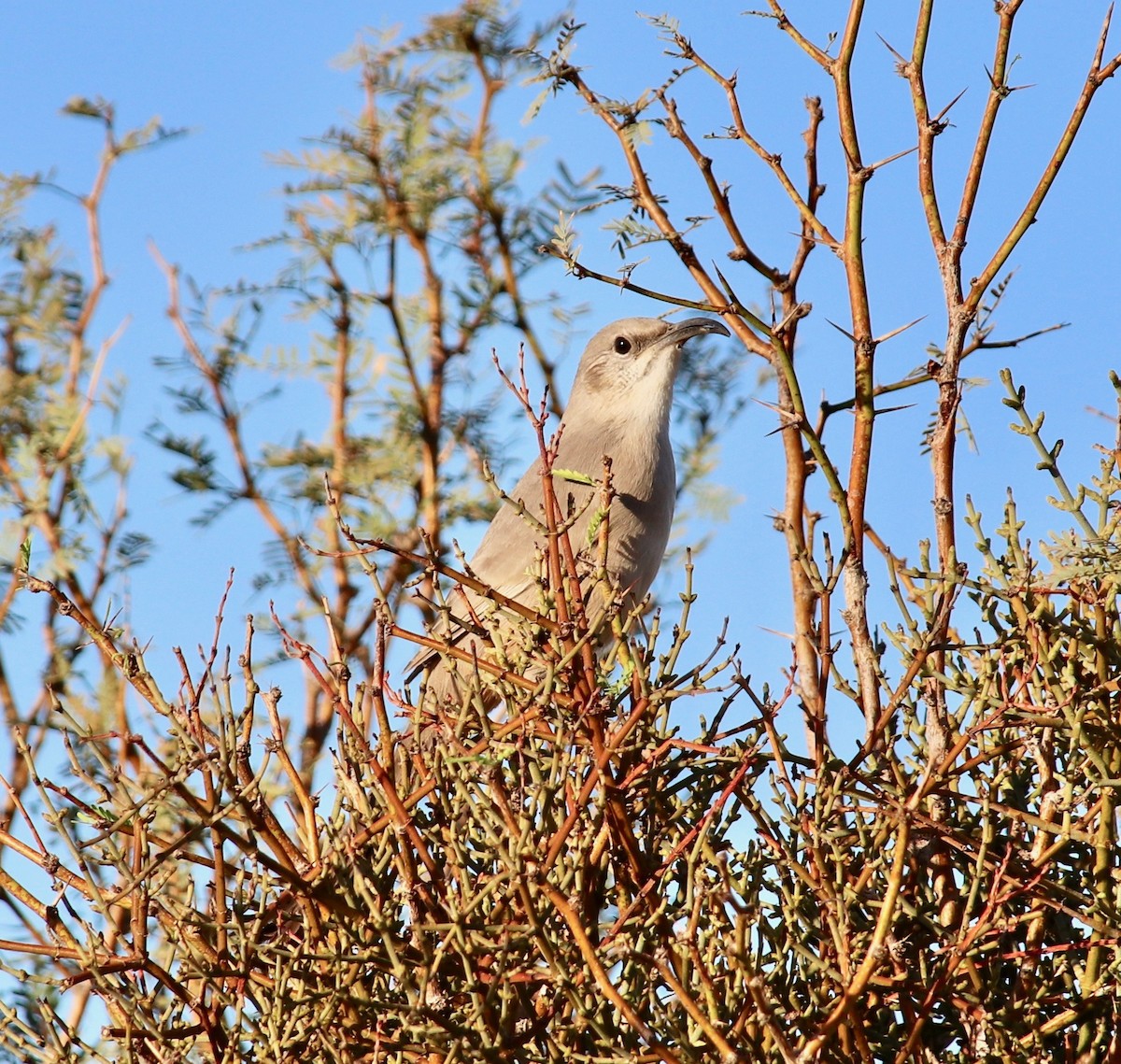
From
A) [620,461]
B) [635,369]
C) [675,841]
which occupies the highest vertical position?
[635,369]

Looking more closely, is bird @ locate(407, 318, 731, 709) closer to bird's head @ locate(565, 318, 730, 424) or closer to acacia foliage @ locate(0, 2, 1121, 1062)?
bird's head @ locate(565, 318, 730, 424)

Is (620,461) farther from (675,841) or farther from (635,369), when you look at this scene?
(675,841)

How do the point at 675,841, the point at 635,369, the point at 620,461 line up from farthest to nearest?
the point at 635,369
the point at 620,461
the point at 675,841

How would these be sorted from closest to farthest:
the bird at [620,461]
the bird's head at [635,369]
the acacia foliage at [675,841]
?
the acacia foliage at [675,841], the bird at [620,461], the bird's head at [635,369]

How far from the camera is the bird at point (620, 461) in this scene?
3.96m

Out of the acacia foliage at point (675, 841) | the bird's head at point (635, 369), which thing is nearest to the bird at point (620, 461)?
the bird's head at point (635, 369)

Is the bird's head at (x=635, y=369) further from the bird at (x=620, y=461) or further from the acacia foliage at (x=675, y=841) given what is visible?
the acacia foliage at (x=675, y=841)

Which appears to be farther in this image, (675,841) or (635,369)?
(635,369)

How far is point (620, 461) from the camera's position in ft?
14.4

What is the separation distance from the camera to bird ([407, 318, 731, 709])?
3965 millimetres

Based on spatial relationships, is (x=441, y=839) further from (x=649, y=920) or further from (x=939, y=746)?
(x=939, y=746)

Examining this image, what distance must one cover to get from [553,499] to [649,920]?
2.17 feet

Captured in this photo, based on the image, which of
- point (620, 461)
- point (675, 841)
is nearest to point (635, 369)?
point (620, 461)

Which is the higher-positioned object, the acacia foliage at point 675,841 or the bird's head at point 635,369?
the bird's head at point 635,369
